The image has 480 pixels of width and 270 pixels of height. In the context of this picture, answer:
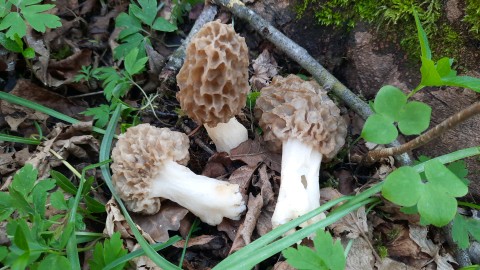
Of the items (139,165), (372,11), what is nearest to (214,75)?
(139,165)

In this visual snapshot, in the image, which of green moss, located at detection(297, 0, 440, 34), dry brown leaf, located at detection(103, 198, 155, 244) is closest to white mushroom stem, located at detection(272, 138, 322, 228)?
dry brown leaf, located at detection(103, 198, 155, 244)

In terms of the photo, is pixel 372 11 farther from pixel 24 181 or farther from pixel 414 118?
pixel 24 181

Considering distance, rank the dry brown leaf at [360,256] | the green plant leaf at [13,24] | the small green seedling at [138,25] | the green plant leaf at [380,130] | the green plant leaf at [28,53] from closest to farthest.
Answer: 1. the green plant leaf at [380,130]
2. the dry brown leaf at [360,256]
3. the green plant leaf at [13,24]
4. the green plant leaf at [28,53]
5. the small green seedling at [138,25]

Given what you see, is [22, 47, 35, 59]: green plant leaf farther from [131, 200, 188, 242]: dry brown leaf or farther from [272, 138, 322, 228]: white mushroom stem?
[272, 138, 322, 228]: white mushroom stem

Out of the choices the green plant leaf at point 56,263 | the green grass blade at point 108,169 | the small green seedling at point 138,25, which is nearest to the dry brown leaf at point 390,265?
the green grass blade at point 108,169

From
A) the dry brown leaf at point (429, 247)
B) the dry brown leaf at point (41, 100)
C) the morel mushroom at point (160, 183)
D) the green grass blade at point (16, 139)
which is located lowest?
the dry brown leaf at point (41, 100)

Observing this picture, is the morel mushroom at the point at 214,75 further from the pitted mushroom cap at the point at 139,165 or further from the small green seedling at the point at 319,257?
the small green seedling at the point at 319,257
